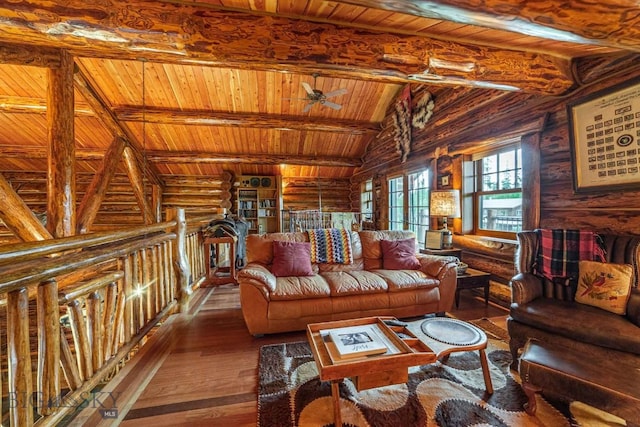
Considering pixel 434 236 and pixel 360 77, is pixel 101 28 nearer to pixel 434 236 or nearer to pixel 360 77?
pixel 360 77

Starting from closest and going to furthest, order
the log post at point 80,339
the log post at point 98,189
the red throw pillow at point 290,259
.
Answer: the log post at point 80,339 < the red throw pillow at point 290,259 < the log post at point 98,189

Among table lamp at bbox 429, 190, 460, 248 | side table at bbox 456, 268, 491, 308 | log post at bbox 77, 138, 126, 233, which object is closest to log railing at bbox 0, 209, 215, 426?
log post at bbox 77, 138, 126, 233

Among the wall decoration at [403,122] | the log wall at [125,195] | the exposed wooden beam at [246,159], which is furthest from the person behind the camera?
the exposed wooden beam at [246,159]

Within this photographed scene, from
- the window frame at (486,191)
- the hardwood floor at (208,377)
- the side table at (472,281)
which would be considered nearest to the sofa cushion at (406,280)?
the side table at (472,281)

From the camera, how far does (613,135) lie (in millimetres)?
2172

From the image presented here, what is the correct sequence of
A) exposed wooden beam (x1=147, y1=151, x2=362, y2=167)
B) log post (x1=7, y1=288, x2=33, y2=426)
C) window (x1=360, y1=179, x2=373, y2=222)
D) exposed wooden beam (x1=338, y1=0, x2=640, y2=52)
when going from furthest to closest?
1. window (x1=360, y1=179, x2=373, y2=222)
2. exposed wooden beam (x1=147, y1=151, x2=362, y2=167)
3. exposed wooden beam (x1=338, y1=0, x2=640, y2=52)
4. log post (x1=7, y1=288, x2=33, y2=426)

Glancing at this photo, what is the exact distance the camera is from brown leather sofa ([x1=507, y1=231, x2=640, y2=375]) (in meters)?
1.63

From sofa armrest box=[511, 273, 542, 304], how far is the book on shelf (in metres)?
1.22

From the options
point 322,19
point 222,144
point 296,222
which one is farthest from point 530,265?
point 222,144

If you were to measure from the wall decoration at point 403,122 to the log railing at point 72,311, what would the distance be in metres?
4.31

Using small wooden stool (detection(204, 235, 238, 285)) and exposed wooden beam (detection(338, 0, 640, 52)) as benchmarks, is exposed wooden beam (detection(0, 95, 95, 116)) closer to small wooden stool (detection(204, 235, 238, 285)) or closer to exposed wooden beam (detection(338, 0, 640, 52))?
small wooden stool (detection(204, 235, 238, 285))

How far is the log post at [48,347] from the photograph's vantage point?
1.33 m

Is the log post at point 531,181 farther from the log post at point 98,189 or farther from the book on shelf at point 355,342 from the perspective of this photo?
the log post at point 98,189

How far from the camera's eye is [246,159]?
6.94 metres
